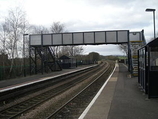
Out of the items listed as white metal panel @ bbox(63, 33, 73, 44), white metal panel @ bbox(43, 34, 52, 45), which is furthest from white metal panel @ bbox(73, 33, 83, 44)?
white metal panel @ bbox(43, 34, 52, 45)

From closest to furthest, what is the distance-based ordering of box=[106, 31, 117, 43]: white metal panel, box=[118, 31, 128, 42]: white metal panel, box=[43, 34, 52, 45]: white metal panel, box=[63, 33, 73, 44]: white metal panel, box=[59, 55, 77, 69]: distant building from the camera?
box=[118, 31, 128, 42]: white metal panel → box=[106, 31, 117, 43]: white metal panel → box=[63, 33, 73, 44]: white metal panel → box=[43, 34, 52, 45]: white metal panel → box=[59, 55, 77, 69]: distant building

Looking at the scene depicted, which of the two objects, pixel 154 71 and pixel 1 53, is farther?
pixel 1 53

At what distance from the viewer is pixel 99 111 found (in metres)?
6.79

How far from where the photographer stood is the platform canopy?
87.7 ft

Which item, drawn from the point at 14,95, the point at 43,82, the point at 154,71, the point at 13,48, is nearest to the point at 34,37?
the point at 13,48

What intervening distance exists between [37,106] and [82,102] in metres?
2.34

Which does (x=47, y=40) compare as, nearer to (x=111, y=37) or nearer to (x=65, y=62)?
(x=111, y=37)

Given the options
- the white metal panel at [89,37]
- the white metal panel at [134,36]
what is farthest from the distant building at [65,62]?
the white metal panel at [134,36]

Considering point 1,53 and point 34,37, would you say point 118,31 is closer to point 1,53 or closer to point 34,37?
point 34,37

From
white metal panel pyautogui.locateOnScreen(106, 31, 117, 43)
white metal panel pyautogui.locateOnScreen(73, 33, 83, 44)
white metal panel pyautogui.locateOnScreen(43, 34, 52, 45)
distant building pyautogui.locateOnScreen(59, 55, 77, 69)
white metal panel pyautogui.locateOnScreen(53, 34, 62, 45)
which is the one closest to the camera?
white metal panel pyautogui.locateOnScreen(106, 31, 117, 43)

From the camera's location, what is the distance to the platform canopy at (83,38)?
2673cm

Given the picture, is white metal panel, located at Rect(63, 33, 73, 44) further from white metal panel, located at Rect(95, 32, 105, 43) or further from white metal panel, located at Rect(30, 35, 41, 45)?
white metal panel, located at Rect(30, 35, 41, 45)

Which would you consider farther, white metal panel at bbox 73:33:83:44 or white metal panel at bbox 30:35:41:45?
white metal panel at bbox 30:35:41:45

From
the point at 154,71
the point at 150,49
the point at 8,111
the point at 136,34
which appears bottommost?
the point at 8,111
